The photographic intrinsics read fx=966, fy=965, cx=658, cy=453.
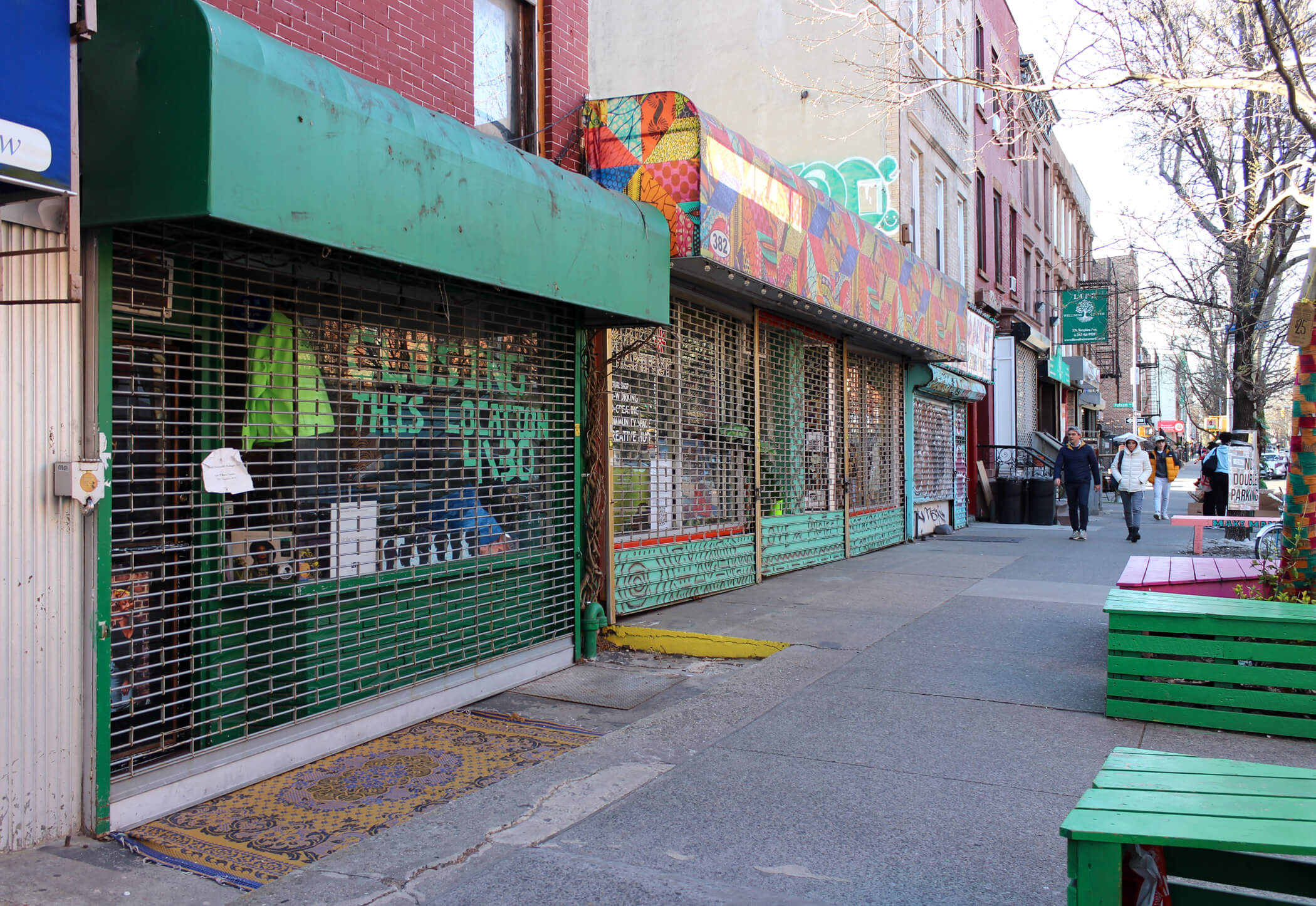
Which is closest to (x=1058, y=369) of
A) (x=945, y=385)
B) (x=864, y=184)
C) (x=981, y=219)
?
(x=981, y=219)

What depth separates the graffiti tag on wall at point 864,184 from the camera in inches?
595

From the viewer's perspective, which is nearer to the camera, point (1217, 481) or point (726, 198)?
point (726, 198)

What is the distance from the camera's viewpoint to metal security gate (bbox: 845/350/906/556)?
1296 cm

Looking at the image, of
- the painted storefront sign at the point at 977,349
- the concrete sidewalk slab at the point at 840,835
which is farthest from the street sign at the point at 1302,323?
the painted storefront sign at the point at 977,349

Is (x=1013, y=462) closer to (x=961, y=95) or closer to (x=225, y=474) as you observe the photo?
(x=961, y=95)

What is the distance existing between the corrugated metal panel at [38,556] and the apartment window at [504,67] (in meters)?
3.68

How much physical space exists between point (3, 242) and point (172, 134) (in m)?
0.70

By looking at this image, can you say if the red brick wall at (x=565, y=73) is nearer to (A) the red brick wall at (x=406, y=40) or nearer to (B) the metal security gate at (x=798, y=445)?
(A) the red brick wall at (x=406, y=40)

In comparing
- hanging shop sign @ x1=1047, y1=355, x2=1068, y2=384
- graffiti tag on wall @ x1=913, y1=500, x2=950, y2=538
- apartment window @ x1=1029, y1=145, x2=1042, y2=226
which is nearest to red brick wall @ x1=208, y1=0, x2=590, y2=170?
graffiti tag on wall @ x1=913, y1=500, x2=950, y2=538

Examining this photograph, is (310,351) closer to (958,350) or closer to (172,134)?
(172,134)

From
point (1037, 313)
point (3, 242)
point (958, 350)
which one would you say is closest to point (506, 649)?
point (3, 242)

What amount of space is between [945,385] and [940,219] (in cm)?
370

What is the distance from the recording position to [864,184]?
15195 mm

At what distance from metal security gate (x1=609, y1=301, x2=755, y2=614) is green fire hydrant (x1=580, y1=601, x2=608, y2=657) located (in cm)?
76
